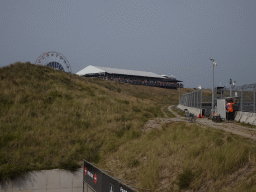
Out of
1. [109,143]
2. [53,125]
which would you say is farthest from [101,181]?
[53,125]

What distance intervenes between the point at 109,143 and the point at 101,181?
244 inches

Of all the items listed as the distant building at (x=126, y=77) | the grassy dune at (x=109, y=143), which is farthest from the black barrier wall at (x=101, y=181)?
the distant building at (x=126, y=77)

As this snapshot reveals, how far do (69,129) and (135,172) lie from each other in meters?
6.73

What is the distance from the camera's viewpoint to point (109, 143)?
43.5ft

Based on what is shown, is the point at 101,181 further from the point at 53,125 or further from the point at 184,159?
the point at 53,125

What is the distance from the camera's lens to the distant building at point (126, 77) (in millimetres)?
77688

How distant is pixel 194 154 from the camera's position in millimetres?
8844

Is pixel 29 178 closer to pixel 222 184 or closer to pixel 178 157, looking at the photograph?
pixel 178 157

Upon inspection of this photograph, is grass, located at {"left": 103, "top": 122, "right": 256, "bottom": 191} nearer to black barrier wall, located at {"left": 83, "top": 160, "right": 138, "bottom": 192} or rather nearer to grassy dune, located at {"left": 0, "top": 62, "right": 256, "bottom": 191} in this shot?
grassy dune, located at {"left": 0, "top": 62, "right": 256, "bottom": 191}

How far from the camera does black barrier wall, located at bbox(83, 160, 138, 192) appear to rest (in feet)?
19.5

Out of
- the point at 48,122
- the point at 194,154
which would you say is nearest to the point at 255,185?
the point at 194,154

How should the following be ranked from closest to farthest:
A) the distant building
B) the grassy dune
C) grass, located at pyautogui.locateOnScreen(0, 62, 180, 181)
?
1. the grassy dune
2. grass, located at pyautogui.locateOnScreen(0, 62, 180, 181)
3. the distant building

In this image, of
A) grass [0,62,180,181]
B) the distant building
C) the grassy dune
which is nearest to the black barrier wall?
the grassy dune

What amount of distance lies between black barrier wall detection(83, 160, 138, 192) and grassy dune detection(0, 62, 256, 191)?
1947 millimetres
